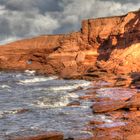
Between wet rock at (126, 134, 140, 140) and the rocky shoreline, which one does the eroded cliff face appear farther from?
wet rock at (126, 134, 140, 140)

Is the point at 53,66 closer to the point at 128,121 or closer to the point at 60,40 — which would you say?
the point at 60,40

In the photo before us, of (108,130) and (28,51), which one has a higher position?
(28,51)

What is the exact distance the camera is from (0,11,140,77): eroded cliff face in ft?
228

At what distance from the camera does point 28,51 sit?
101 meters

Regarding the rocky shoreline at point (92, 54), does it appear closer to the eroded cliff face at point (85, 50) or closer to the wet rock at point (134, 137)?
the eroded cliff face at point (85, 50)

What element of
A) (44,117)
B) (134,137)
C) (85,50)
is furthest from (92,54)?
(134,137)

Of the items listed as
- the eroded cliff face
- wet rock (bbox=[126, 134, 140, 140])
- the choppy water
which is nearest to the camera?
wet rock (bbox=[126, 134, 140, 140])

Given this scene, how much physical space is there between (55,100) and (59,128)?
38.4ft

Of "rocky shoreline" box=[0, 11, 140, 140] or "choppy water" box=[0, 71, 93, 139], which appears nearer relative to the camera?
"choppy water" box=[0, 71, 93, 139]

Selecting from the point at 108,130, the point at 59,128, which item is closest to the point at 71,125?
the point at 59,128

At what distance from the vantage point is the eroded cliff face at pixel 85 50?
2739 inches

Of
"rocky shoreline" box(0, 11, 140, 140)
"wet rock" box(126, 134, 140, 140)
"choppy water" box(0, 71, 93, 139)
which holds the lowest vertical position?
"wet rock" box(126, 134, 140, 140)

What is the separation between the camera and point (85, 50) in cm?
8756

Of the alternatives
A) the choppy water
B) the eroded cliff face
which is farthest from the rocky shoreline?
the choppy water
